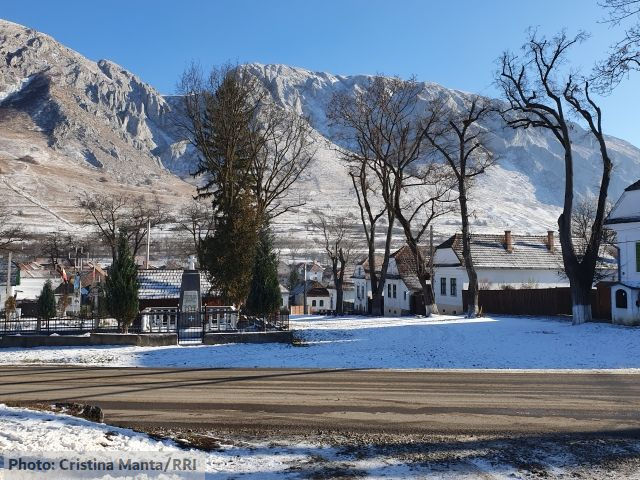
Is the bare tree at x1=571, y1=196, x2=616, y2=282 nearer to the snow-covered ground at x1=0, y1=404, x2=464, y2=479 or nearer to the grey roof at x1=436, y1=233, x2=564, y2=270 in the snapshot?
the grey roof at x1=436, y1=233, x2=564, y2=270

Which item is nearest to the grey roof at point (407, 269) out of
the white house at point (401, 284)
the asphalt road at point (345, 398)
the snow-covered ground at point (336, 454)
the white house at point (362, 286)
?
the white house at point (401, 284)

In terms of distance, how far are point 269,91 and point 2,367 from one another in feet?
81.4

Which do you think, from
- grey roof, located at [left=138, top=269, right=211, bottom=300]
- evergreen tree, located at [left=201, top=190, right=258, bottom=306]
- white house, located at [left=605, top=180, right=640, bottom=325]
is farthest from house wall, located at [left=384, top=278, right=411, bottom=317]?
white house, located at [left=605, top=180, right=640, bottom=325]

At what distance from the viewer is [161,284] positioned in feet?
133

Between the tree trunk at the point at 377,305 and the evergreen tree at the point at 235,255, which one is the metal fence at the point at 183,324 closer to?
the evergreen tree at the point at 235,255

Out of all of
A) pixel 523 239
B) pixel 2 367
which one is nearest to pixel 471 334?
pixel 2 367

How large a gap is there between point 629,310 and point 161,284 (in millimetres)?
28730

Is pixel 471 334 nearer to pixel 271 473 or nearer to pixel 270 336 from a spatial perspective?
pixel 270 336

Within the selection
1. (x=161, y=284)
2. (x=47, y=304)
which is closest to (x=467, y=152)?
(x=161, y=284)

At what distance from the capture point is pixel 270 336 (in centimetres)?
2350

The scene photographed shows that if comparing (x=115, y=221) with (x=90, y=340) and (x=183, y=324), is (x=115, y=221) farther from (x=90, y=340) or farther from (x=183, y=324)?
(x=90, y=340)

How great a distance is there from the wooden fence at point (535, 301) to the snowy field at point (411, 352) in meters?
5.00

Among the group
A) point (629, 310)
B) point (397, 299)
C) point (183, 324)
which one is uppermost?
point (629, 310)

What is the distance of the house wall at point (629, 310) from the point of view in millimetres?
25469
